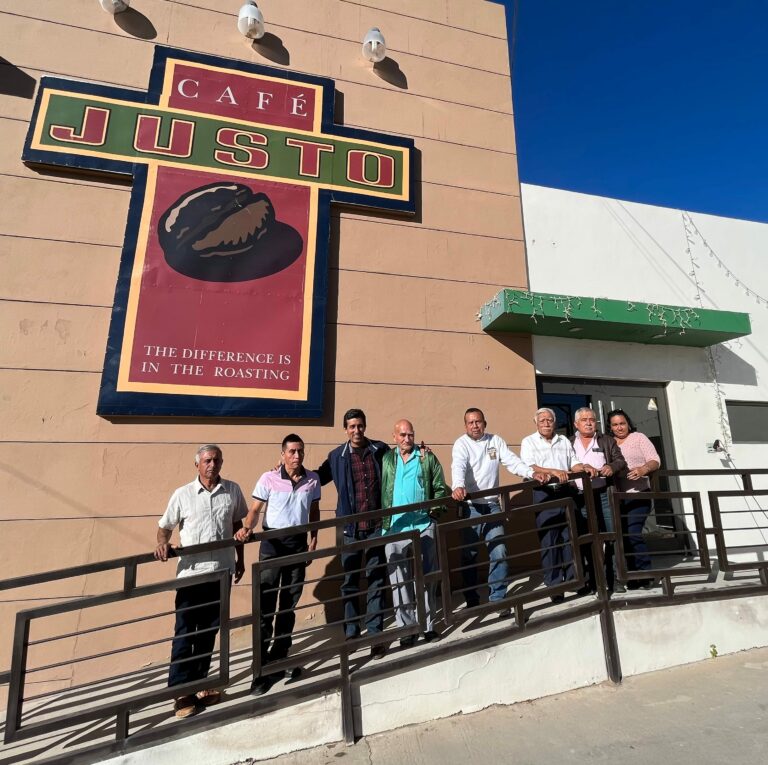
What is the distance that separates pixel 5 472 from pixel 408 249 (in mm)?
4131

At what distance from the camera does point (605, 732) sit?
8.58 ft

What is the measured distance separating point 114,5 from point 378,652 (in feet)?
21.1

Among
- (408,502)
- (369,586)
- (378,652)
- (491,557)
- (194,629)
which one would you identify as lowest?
(378,652)

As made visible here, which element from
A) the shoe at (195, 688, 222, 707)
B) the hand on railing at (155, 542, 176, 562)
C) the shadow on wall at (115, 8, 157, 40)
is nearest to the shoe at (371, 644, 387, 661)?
the shoe at (195, 688, 222, 707)

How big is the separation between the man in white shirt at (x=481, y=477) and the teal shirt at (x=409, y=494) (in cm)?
29

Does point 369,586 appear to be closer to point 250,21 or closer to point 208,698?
point 208,698

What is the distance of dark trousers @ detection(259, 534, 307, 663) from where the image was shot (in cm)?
293

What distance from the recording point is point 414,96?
223 inches

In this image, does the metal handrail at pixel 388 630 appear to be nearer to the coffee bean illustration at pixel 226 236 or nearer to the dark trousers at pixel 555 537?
the dark trousers at pixel 555 537

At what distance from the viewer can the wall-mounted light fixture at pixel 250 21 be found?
5082mm

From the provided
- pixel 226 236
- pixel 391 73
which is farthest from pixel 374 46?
pixel 226 236

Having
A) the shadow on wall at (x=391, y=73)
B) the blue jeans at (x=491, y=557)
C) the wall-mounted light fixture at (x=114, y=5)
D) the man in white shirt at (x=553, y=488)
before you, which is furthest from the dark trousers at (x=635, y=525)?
the wall-mounted light fixture at (x=114, y=5)

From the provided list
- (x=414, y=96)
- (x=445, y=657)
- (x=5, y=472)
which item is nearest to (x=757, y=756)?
(x=445, y=657)

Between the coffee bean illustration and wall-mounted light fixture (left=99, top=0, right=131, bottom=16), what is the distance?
84.4 inches
